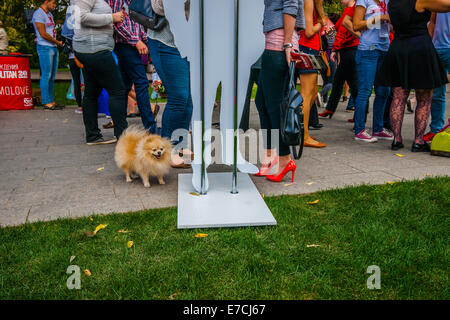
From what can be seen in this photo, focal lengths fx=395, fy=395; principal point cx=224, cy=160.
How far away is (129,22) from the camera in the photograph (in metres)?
5.05

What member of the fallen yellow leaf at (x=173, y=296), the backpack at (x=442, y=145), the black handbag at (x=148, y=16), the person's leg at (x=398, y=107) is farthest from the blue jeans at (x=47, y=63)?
the fallen yellow leaf at (x=173, y=296)

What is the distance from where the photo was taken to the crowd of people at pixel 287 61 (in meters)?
3.73

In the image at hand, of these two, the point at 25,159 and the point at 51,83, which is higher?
the point at 51,83

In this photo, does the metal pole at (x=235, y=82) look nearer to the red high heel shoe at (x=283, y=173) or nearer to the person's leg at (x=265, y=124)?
Answer: the red high heel shoe at (x=283, y=173)

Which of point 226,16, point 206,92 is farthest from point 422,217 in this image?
point 226,16

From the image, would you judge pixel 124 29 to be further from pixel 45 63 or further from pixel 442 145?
pixel 45 63

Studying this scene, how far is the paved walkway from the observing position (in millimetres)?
3277

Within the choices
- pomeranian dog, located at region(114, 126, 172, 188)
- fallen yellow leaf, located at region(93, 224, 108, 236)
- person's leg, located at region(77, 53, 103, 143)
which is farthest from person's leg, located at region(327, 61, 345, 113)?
fallen yellow leaf, located at region(93, 224, 108, 236)

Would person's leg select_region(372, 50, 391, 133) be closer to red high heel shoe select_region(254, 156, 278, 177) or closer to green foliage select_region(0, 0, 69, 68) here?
red high heel shoe select_region(254, 156, 278, 177)

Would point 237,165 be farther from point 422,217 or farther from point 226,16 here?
point 422,217

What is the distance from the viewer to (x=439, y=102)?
540 centimetres

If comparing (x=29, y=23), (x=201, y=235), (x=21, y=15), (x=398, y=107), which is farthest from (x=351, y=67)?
(x=21, y=15)

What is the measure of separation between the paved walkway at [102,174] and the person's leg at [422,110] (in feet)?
0.93

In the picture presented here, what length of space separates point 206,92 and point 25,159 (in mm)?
2876
